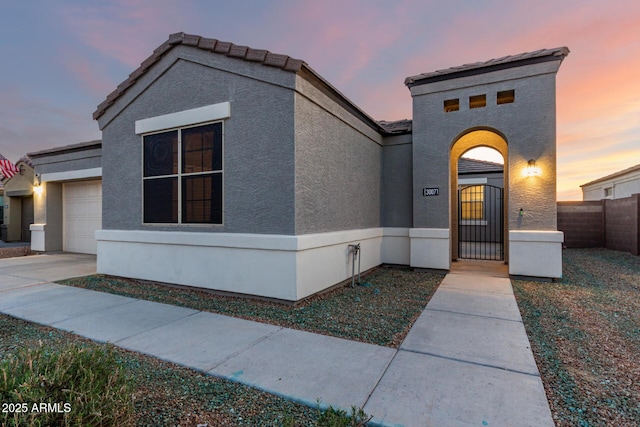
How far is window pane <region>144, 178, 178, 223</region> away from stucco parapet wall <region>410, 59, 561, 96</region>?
6.24 metres

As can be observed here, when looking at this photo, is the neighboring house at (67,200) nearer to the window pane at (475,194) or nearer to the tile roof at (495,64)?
the tile roof at (495,64)

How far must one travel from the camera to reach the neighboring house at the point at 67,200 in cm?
1051

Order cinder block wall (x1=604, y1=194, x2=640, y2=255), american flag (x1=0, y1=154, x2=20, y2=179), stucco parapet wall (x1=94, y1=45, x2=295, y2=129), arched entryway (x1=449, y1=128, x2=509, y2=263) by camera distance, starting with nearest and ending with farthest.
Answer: stucco parapet wall (x1=94, y1=45, x2=295, y2=129)
arched entryway (x1=449, y1=128, x2=509, y2=263)
cinder block wall (x1=604, y1=194, x2=640, y2=255)
american flag (x1=0, y1=154, x2=20, y2=179)

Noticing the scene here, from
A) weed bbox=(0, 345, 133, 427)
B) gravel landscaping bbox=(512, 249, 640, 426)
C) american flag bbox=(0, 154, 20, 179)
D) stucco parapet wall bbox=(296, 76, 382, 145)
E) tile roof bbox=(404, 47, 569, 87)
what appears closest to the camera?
weed bbox=(0, 345, 133, 427)

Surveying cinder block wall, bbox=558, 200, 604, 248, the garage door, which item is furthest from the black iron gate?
the garage door

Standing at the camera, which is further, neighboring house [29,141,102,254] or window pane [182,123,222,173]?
neighboring house [29,141,102,254]

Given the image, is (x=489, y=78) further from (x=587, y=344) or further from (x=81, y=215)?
(x=81, y=215)

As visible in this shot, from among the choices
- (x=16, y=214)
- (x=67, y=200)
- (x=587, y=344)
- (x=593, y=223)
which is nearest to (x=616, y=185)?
(x=593, y=223)

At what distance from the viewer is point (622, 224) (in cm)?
1042

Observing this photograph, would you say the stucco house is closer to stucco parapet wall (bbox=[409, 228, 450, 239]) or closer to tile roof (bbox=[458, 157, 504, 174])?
stucco parapet wall (bbox=[409, 228, 450, 239])

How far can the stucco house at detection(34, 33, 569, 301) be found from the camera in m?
4.98

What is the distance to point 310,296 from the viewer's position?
17.0ft

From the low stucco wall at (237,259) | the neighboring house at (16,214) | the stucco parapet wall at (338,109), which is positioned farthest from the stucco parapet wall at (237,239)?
the neighboring house at (16,214)

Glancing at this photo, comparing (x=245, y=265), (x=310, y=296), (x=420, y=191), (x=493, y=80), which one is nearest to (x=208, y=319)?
(x=245, y=265)
